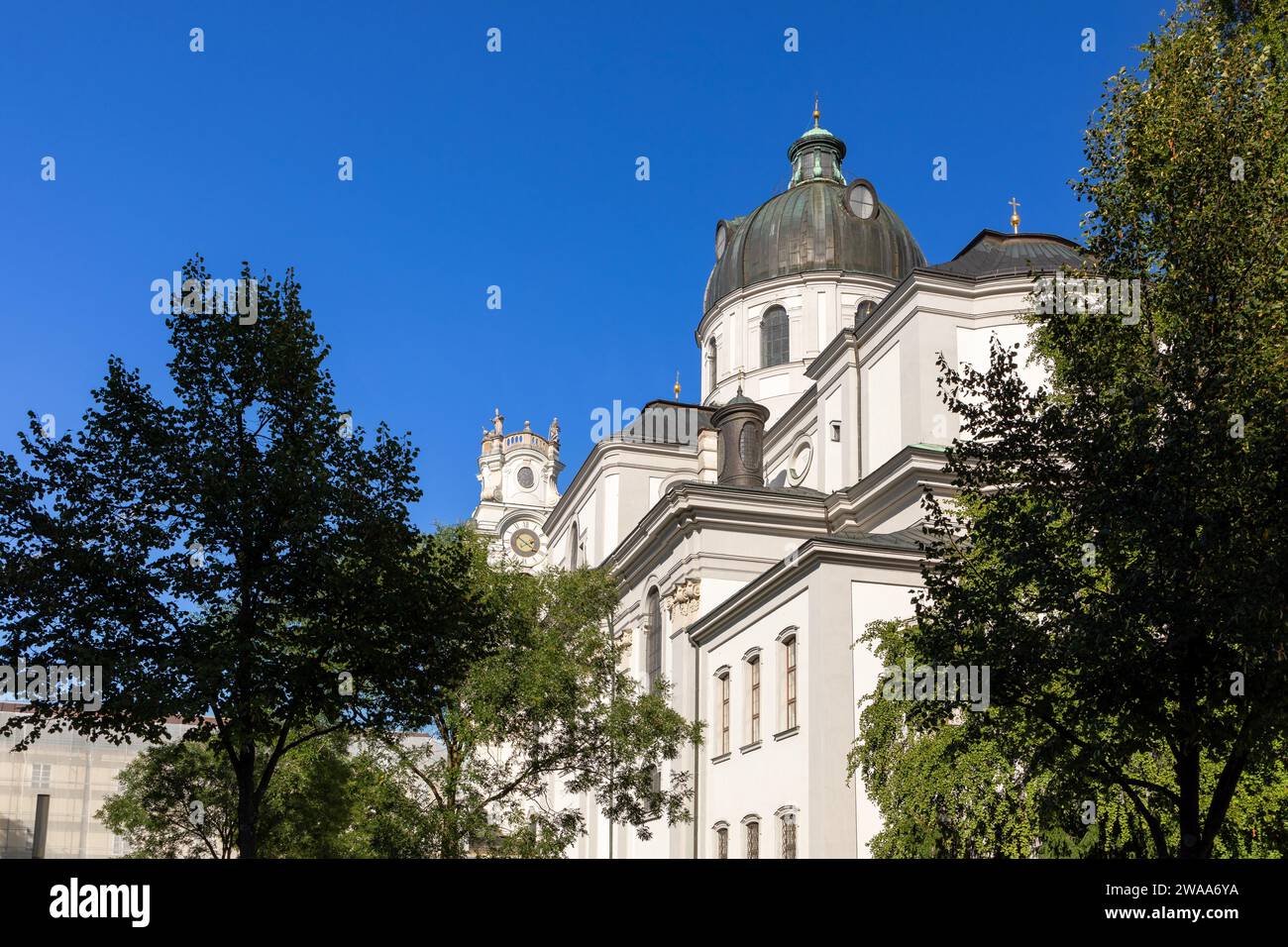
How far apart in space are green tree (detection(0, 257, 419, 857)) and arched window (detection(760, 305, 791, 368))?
3604cm

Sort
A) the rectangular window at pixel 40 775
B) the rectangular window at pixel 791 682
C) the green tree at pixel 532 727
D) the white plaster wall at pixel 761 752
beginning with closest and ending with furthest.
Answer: the green tree at pixel 532 727, the white plaster wall at pixel 761 752, the rectangular window at pixel 791 682, the rectangular window at pixel 40 775

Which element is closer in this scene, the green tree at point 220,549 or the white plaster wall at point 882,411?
the green tree at point 220,549

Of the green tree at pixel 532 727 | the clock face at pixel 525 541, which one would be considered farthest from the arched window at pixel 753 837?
the clock face at pixel 525 541

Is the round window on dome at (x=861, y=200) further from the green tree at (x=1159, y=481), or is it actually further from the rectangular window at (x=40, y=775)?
the rectangular window at (x=40, y=775)

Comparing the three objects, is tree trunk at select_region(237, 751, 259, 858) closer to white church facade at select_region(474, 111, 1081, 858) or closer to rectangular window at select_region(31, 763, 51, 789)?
white church facade at select_region(474, 111, 1081, 858)

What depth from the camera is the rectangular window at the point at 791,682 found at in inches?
1190

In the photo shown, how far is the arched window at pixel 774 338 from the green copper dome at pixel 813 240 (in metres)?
1.71

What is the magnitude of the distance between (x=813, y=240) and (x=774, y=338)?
4.64m

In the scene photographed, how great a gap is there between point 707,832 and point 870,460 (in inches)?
453

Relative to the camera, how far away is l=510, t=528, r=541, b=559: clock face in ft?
308

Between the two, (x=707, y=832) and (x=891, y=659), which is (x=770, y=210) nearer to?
(x=707, y=832)

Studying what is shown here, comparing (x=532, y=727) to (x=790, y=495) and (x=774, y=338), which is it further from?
(x=774, y=338)
